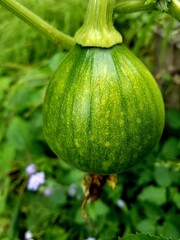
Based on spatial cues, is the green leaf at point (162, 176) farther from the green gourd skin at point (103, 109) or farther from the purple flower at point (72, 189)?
the green gourd skin at point (103, 109)

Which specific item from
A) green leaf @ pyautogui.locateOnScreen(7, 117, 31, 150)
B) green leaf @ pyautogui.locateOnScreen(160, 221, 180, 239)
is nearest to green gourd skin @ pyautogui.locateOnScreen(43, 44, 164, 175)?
green leaf @ pyautogui.locateOnScreen(160, 221, 180, 239)

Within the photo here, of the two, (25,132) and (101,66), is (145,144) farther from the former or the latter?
(25,132)

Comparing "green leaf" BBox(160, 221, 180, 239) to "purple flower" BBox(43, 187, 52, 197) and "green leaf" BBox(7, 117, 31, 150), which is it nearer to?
"purple flower" BBox(43, 187, 52, 197)

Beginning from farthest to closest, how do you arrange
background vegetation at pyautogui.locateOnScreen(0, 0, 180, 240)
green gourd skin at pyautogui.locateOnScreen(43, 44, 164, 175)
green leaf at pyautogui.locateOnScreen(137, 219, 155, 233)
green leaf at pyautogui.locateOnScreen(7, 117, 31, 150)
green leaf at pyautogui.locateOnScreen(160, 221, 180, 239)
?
green leaf at pyautogui.locateOnScreen(7, 117, 31, 150) → background vegetation at pyautogui.locateOnScreen(0, 0, 180, 240) → green leaf at pyautogui.locateOnScreen(137, 219, 155, 233) → green leaf at pyautogui.locateOnScreen(160, 221, 180, 239) → green gourd skin at pyautogui.locateOnScreen(43, 44, 164, 175)

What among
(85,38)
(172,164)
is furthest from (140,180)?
(85,38)

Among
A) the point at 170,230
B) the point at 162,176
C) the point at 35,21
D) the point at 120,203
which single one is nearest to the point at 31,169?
the point at 120,203
